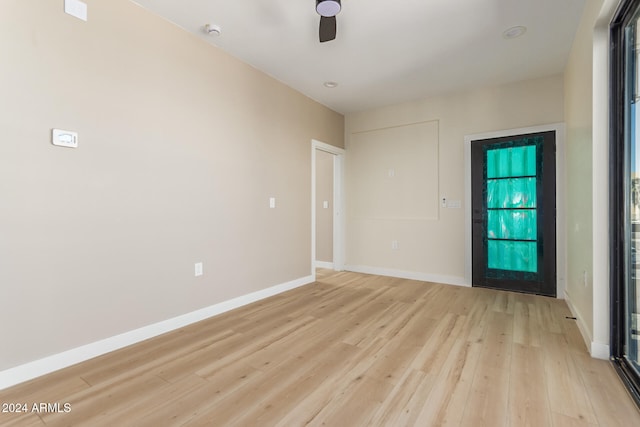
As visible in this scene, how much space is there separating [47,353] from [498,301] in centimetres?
405

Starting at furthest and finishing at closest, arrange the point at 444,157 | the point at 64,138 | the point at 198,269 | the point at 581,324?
1. the point at 444,157
2. the point at 198,269
3. the point at 581,324
4. the point at 64,138

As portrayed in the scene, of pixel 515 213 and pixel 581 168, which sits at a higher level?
pixel 581 168

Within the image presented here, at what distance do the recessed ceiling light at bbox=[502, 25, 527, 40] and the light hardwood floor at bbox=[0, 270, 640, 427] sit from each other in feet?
8.71

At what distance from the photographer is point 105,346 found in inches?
86.6

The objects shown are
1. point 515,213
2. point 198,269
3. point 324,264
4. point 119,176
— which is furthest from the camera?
point 324,264

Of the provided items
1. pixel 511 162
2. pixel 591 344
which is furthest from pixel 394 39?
pixel 591 344

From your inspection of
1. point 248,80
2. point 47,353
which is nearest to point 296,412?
point 47,353

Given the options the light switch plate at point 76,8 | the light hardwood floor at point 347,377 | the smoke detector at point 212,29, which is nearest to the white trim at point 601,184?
the light hardwood floor at point 347,377

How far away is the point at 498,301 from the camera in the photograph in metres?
3.43

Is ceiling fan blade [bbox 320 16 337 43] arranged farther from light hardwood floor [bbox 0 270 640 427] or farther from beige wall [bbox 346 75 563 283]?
beige wall [bbox 346 75 563 283]

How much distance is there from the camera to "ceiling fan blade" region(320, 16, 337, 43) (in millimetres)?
2096

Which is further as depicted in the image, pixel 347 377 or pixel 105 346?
pixel 105 346

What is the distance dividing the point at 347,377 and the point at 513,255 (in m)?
3.05

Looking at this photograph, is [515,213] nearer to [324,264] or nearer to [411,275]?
[411,275]
